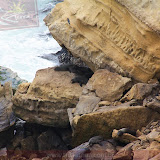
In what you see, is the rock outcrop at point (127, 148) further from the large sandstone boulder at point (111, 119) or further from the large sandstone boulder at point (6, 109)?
the large sandstone boulder at point (6, 109)

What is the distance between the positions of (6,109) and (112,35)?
9.76 ft

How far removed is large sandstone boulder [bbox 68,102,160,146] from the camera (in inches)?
203

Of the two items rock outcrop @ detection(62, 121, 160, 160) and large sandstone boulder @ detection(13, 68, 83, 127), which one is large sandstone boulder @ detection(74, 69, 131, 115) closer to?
large sandstone boulder @ detection(13, 68, 83, 127)

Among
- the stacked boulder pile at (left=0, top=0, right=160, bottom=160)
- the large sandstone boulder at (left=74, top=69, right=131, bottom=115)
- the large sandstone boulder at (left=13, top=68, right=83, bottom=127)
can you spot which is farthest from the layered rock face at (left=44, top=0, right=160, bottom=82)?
the large sandstone boulder at (left=13, top=68, right=83, bottom=127)

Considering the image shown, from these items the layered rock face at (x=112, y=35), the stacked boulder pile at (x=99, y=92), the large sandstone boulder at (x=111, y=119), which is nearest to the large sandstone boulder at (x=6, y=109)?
the stacked boulder pile at (x=99, y=92)

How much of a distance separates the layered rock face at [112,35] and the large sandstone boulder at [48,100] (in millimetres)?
747

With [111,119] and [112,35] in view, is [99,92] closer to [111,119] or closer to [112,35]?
[111,119]

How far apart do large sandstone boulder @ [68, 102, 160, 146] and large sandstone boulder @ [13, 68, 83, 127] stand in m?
1.00

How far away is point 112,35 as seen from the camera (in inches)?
235

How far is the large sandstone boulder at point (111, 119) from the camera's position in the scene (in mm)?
5164

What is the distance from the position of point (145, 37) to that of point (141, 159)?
7.72 feet

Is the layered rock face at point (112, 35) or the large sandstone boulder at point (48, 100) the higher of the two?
the layered rock face at point (112, 35)

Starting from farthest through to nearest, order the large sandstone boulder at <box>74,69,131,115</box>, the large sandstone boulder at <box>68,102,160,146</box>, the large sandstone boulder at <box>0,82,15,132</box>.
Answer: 1. the large sandstone boulder at <box>0,82,15,132</box>
2. the large sandstone boulder at <box>74,69,131,115</box>
3. the large sandstone boulder at <box>68,102,160,146</box>

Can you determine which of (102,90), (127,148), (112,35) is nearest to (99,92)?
(102,90)
